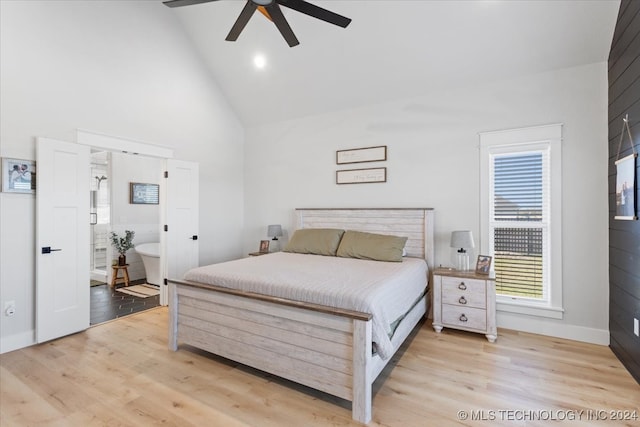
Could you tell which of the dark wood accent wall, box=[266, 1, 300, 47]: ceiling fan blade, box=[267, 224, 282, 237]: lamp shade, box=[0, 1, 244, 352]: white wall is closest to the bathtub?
box=[0, 1, 244, 352]: white wall

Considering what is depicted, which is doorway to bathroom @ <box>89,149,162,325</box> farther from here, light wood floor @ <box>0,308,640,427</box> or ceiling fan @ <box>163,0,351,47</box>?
ceiling fan @ <box>163,0,351,47</box>

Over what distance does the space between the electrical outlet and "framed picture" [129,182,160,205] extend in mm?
3257

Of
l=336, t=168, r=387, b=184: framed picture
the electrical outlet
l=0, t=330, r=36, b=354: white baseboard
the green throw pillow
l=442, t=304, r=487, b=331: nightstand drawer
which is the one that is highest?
l=336, t=168, r=387, b=184: framed picture

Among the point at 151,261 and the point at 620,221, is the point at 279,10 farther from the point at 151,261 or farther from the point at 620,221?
the point at 151,261

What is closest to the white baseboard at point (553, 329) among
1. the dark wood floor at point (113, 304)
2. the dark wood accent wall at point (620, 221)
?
the dark wood accent wall at point (620, 221)

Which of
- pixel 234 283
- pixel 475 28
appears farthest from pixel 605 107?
pixel 234 283

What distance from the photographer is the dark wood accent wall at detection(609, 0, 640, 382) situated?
2.27 m

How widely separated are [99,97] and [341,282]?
344 cm

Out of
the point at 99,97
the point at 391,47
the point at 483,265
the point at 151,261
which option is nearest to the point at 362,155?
the point at 391,47

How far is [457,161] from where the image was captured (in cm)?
361

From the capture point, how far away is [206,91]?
15.4ft

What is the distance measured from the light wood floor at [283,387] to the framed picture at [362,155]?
2353 mm

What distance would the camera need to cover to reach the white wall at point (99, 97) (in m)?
2.83

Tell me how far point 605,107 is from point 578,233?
1.25 m
